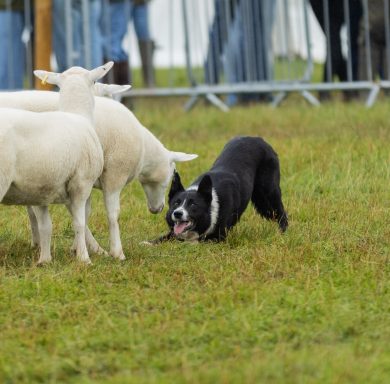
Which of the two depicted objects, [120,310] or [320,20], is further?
[320,20]

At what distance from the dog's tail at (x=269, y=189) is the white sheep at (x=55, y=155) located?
147 centimetres

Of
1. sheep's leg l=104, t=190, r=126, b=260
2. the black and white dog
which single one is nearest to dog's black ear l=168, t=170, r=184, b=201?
the black and white dog

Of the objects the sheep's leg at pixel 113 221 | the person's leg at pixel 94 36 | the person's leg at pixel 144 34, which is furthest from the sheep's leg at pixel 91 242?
the person's leg at pixel 144 34

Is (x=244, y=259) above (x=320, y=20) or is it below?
below

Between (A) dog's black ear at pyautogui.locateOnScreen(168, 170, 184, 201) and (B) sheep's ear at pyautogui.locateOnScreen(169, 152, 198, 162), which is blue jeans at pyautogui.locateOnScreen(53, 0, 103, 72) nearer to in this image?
(B) sheep's ear at pyautogui.locateOnScreen(169, 152, 198, 162)

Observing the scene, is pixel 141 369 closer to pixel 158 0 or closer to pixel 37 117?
pixel 37 117

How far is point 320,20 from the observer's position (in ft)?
47.7

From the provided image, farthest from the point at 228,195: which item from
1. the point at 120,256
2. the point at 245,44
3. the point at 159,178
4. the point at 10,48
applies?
the point at 245,44

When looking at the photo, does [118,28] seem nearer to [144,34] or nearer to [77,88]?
[144,34]

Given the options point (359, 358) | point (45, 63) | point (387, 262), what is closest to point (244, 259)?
point (387, 262)

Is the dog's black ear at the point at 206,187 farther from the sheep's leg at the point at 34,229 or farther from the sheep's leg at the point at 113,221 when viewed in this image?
the sheep's leg at the point at 34,229

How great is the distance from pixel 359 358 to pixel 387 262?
1.66 meters

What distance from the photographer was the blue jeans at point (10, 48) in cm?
1339

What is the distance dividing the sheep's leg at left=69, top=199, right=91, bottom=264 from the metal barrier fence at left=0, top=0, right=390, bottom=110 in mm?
6181
